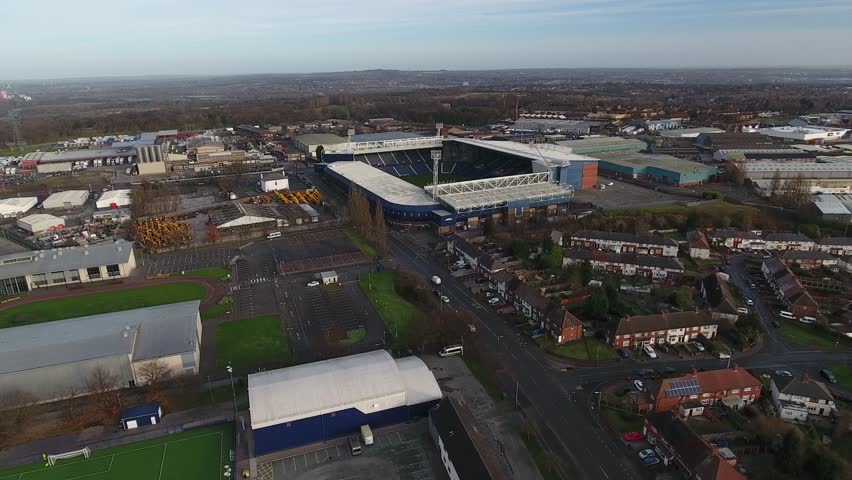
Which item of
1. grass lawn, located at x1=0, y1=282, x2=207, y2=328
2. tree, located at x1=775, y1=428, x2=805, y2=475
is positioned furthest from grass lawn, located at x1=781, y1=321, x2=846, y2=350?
grass lawn, located at x1=0, y1=282, x2=207, y2=328

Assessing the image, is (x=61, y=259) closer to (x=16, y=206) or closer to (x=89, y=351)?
(x=89, y=351)

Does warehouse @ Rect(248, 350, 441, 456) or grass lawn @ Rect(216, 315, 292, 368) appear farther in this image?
grass lawn @ Rect(216, 315, 292, 368)

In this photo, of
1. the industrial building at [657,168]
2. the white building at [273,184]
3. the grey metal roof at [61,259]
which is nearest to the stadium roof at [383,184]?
the white building at [273,184]

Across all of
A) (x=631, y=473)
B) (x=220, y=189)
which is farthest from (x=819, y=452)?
(x=220, y=189)

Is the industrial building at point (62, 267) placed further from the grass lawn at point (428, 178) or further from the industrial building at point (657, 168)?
the industrial building at point (657, 168)

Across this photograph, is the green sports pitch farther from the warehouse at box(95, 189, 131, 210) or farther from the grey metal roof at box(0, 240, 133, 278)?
the warehouse at box(95, 189, 131, 210)

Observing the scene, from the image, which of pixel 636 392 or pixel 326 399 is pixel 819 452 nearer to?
pixel 636 392

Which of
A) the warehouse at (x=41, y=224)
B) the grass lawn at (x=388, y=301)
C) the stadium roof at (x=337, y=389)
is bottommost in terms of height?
the grass lawn at (x=388, y=301)

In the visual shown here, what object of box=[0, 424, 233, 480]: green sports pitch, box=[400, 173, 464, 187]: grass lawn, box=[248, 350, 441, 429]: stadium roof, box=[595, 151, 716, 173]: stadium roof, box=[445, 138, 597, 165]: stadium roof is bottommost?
box=[0, 424, 233, 480]: green sports pitch
